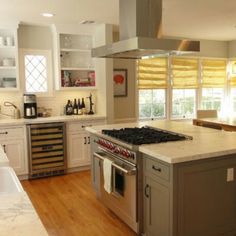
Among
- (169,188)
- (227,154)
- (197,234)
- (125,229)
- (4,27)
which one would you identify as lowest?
(125,229)

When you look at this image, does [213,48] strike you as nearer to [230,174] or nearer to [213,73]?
[213,73]

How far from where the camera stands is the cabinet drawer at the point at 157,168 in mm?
2298

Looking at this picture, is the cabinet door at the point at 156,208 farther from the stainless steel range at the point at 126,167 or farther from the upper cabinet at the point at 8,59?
the upper cabinet at the point at 8,59

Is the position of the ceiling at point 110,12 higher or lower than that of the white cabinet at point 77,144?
higher

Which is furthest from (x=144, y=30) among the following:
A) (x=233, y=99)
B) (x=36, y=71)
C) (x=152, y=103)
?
(x=233, y=99)

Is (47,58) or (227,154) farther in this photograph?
(47,58)

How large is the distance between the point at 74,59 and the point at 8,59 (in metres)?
1.16

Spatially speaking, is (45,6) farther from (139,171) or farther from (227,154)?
(227,154)

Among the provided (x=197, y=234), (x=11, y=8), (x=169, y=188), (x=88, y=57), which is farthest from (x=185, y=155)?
(x=88, y=57)

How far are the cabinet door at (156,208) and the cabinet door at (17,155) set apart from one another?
2.52 metres

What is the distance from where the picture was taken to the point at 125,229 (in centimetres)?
298

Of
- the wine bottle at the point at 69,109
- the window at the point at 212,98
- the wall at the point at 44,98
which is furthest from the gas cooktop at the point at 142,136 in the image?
the window at the point at 212,98

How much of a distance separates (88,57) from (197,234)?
381 centimetres

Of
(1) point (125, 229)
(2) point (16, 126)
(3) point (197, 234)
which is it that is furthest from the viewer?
(2) point (16, 126)
